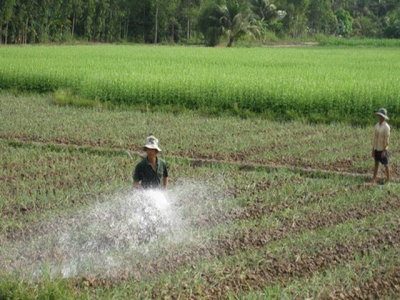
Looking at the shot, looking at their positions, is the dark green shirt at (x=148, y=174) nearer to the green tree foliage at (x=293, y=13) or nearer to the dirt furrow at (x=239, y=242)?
the dirt furrow at (x=239, y=242)

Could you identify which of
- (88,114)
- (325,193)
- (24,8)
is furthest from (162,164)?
(24,8)

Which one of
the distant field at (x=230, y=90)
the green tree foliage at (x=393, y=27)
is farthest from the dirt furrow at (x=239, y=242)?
the green tree foliage at (x=393, y=27)

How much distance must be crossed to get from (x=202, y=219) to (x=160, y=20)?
48.7 m

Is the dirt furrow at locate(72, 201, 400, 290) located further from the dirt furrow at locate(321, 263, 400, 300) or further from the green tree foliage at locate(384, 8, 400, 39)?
the green tree foliage at locate(384, 8, 400, 39)

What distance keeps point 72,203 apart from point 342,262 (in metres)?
3.11

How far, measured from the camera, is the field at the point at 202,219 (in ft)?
17.2

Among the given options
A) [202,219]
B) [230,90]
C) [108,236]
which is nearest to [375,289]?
[202,219]

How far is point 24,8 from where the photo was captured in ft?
134

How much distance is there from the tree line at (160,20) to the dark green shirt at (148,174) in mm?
34495

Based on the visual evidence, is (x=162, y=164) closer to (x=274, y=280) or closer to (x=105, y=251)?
(x=105, y=251)

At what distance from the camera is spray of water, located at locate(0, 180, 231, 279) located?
5539mm

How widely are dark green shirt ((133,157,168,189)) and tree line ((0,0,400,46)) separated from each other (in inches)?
1358

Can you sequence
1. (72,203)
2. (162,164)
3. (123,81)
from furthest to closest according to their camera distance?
(123,81) → (72,203) → (162,164)

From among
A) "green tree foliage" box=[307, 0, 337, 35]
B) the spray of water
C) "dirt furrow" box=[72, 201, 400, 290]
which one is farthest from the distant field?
"green tree foliage" box=[307, 0, 337, 35]
